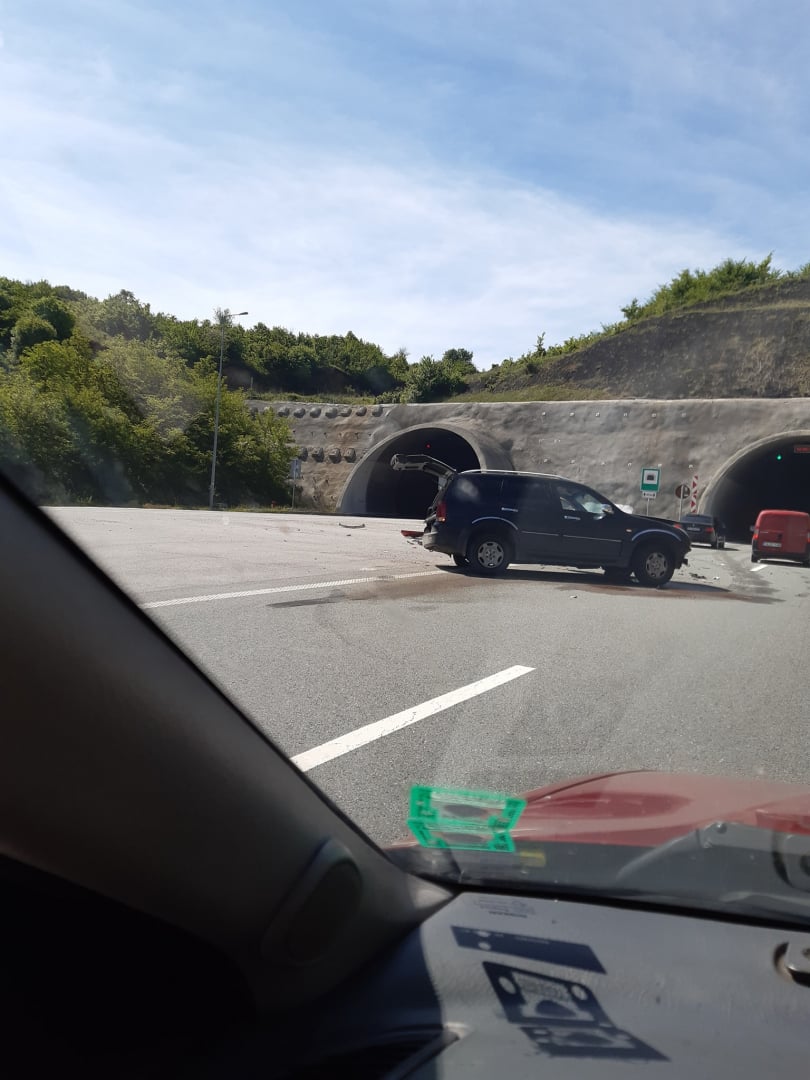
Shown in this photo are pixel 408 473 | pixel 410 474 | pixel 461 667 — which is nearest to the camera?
pixel 461 667

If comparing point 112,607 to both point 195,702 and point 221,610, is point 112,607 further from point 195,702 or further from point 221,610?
point 221,610

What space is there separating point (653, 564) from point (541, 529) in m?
2.02

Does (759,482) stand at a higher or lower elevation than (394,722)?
higher

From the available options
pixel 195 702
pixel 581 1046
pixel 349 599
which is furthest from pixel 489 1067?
pixel 349 599

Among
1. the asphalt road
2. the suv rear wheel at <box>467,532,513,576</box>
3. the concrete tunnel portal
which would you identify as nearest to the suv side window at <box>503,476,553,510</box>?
the suv rear wheel at <box>467,532,513,576</box>

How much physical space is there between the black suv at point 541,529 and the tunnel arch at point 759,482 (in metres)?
24.3

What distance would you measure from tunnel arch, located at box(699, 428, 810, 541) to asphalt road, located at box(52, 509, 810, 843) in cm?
2667

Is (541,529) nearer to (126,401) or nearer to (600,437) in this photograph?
(126,401)

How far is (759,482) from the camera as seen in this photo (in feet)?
155

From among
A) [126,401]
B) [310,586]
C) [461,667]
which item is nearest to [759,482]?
[310,586]

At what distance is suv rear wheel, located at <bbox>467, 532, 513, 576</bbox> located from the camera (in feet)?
54.3

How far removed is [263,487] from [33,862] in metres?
3.60

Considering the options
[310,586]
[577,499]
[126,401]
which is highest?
[126,401]

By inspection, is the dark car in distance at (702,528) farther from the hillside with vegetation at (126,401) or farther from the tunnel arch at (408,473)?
the hillside with vegetation at (126,401)
